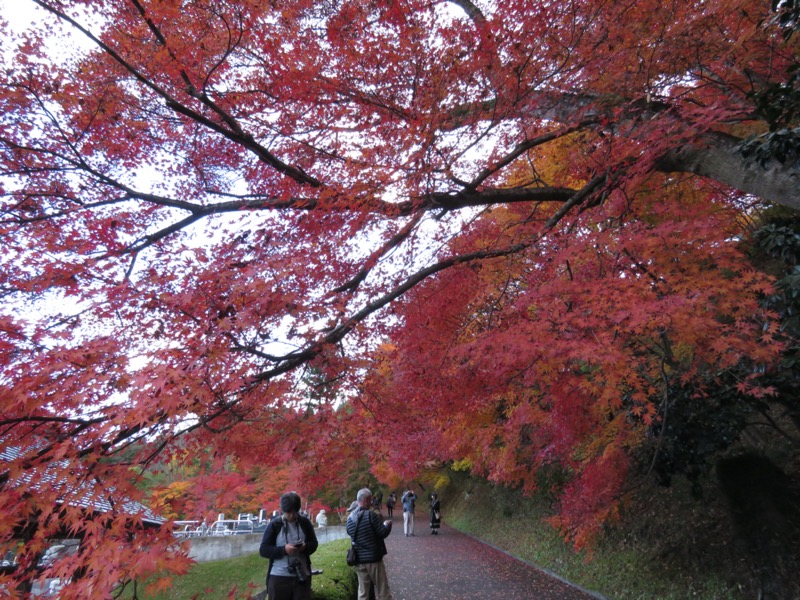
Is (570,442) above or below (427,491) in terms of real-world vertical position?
above

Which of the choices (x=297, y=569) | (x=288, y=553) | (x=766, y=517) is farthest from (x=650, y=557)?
(x=288, y=553)

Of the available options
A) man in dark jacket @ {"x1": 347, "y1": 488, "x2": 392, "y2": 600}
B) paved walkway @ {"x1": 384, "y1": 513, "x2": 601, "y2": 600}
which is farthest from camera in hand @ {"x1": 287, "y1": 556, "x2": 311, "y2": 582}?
paved walkway @ {"x1": 384, "y1": 513, "x2": 601, "y2": 600}

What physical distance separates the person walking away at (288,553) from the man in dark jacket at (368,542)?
3.31ft

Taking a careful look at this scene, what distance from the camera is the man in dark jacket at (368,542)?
4840mm

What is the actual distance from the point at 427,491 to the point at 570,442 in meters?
23.3

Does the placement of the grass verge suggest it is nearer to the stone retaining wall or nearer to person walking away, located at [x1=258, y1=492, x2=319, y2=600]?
person walking away, located at [x1=258, y1=492, x2=319, y2=600]

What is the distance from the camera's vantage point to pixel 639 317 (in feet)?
13.9

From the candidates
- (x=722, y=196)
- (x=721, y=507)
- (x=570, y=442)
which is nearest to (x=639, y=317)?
(x=570, y=442)

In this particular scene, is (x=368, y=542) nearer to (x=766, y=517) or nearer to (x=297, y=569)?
(x=297, y=569)

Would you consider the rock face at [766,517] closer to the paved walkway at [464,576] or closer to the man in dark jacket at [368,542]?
the paved walkway at [464,576]

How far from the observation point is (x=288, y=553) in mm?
3699

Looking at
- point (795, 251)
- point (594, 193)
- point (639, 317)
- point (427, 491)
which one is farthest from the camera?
point (427, 491)

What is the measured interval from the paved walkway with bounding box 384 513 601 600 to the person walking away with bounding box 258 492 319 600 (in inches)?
210

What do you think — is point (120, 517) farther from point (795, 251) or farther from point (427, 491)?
point (427, 491)
